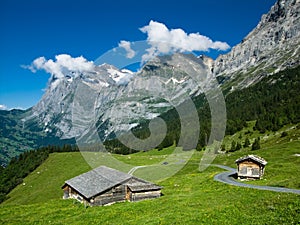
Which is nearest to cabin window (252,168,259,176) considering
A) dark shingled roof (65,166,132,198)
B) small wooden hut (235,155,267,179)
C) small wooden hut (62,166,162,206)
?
small wooden hut (235,155,267,179)

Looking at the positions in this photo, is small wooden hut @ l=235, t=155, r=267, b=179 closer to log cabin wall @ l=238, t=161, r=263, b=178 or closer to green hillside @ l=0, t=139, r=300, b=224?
log cabin wall @ l=238, t=161, r=263, b=178

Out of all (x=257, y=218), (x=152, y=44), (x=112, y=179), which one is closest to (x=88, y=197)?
(x=112, y=179)

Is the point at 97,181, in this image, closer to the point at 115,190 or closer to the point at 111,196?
the point at 115,190

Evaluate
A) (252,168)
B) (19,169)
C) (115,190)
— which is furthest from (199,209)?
(19,169)

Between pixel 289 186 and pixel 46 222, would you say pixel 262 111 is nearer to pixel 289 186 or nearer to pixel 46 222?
pixel 289 186

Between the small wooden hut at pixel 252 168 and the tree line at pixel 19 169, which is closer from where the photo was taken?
the small wooden hut at pixel 252 168

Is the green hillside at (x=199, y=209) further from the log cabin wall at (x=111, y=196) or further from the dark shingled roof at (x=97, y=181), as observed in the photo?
the dark shingled roof at (x=97, y=181)

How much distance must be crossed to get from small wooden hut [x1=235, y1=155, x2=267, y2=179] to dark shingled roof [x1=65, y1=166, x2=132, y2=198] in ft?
78.2

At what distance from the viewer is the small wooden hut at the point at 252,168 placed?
5672cm

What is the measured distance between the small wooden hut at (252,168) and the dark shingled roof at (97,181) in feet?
78.2

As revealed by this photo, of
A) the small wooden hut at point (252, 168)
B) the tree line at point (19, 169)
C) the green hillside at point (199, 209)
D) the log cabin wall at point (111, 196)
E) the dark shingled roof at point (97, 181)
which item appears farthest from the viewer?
the tree line at point (19, 169)

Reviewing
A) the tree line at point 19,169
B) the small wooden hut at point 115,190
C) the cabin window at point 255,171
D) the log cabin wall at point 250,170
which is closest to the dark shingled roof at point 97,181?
the small wooden hut at point 115,190

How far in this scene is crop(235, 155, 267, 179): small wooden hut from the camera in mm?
56719

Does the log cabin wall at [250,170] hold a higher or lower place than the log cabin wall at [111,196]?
higher
